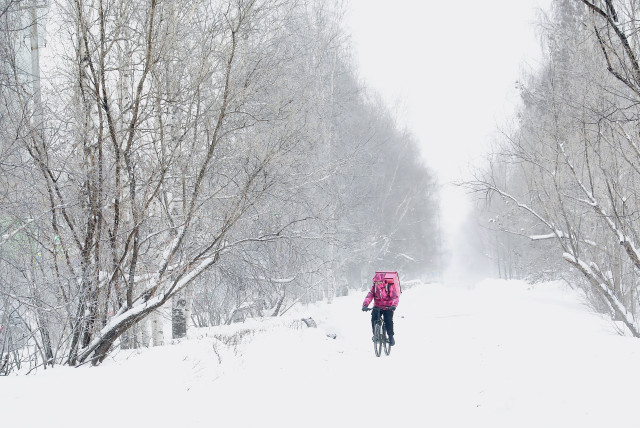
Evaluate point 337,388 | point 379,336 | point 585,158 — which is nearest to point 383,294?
point 379,336

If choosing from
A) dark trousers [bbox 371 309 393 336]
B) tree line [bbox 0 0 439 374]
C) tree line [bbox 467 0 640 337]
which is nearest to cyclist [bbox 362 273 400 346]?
dark trousers [bbox 371 309 393 336]

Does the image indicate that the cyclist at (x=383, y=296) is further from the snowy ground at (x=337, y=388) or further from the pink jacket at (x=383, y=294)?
the snowy ground at (x=337, y=388)

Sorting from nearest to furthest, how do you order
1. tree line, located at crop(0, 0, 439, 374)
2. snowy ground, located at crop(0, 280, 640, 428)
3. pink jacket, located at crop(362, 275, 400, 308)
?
→ 1. snowy ground, located at crop(0, 280, 640, 428)
2. tree line, located at crop(0, 0, 439, 374)
3. pink jacket, located at crop(362, 275, 400, 308)

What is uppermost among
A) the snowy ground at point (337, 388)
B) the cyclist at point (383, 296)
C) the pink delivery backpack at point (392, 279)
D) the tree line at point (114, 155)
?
the tree line at point (114, 155)

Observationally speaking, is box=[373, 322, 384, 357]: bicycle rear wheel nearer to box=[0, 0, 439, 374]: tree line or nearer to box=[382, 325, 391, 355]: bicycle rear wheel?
box=[382, 325, 391, 355]: bicycle rear wheel

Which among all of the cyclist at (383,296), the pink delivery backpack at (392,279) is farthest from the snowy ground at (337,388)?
the pink delivery backpack at (392,279)

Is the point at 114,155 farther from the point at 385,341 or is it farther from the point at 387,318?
the point at 385,341

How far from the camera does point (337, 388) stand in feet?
24.5

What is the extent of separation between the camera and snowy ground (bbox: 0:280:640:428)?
15.9ft

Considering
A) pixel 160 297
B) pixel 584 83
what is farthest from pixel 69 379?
pixel 584 83

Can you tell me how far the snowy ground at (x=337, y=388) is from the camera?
4852 mm

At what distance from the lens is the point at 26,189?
21.8 feet

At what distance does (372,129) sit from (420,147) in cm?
1639

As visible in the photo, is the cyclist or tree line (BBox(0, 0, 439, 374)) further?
the cyclist
